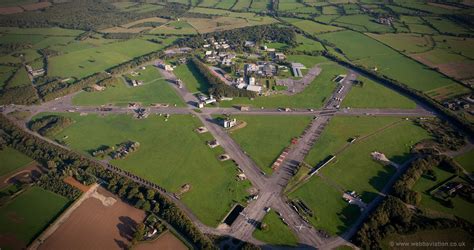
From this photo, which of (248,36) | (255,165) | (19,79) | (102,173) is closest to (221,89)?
(255,165)

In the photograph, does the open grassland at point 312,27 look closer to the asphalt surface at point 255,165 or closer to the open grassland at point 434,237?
the asphalt surface at point 255,165

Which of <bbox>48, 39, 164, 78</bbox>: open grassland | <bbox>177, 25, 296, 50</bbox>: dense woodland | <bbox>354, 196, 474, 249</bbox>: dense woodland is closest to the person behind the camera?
<bbox>354, 196, 474, 249</bbox>: dense woodland

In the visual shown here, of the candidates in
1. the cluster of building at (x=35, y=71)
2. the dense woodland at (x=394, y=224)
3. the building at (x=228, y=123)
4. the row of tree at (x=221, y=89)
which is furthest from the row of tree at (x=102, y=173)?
the row of tree at (x=221, y=89)

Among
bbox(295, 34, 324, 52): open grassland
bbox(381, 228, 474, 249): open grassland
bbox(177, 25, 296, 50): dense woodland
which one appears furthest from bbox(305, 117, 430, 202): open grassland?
bbox(177, 25, 296, 50): dense woodland

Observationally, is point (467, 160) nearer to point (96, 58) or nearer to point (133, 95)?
point (133, 95)

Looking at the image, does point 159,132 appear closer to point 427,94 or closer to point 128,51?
point 128,51

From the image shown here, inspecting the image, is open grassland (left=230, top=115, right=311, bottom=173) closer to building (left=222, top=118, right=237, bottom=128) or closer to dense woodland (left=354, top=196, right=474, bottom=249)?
building (left=222, top=118, right=237, bottom=128)
